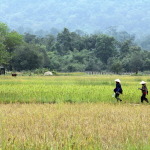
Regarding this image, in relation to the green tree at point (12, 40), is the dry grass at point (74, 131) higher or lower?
lower

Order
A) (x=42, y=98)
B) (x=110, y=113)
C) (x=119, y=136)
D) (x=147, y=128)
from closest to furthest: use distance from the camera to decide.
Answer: (x=119, y=136)
(x=147, y=128)
(x=110, y=113)
(x=42, y=98)

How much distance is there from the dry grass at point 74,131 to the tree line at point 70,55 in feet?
150

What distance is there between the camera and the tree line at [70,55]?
66.5m

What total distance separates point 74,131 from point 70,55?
7822cm

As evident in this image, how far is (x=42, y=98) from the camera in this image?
16.8m

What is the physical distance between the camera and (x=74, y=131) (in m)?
7.99

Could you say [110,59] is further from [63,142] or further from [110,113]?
[63,142]

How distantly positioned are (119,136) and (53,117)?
10.9 feet

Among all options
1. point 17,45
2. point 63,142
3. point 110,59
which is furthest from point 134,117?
point 110,59

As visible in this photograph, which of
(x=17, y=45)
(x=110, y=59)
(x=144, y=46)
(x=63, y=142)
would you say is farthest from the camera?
(x=144, y=46)

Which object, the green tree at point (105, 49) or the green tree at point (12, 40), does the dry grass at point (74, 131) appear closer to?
the green tree at point (12, 40)

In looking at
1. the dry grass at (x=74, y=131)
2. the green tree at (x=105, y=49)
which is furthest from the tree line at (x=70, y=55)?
the dry grass at (x=74, y=131)

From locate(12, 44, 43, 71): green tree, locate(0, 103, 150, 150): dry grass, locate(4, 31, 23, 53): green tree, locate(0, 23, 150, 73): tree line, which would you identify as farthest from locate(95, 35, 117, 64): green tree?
locate(0, 103, 150, 150): dry grass

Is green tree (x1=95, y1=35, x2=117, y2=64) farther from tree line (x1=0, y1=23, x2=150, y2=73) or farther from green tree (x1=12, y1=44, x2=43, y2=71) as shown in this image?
green tree (x1=12, y1=44, x2=43, y2=71)
